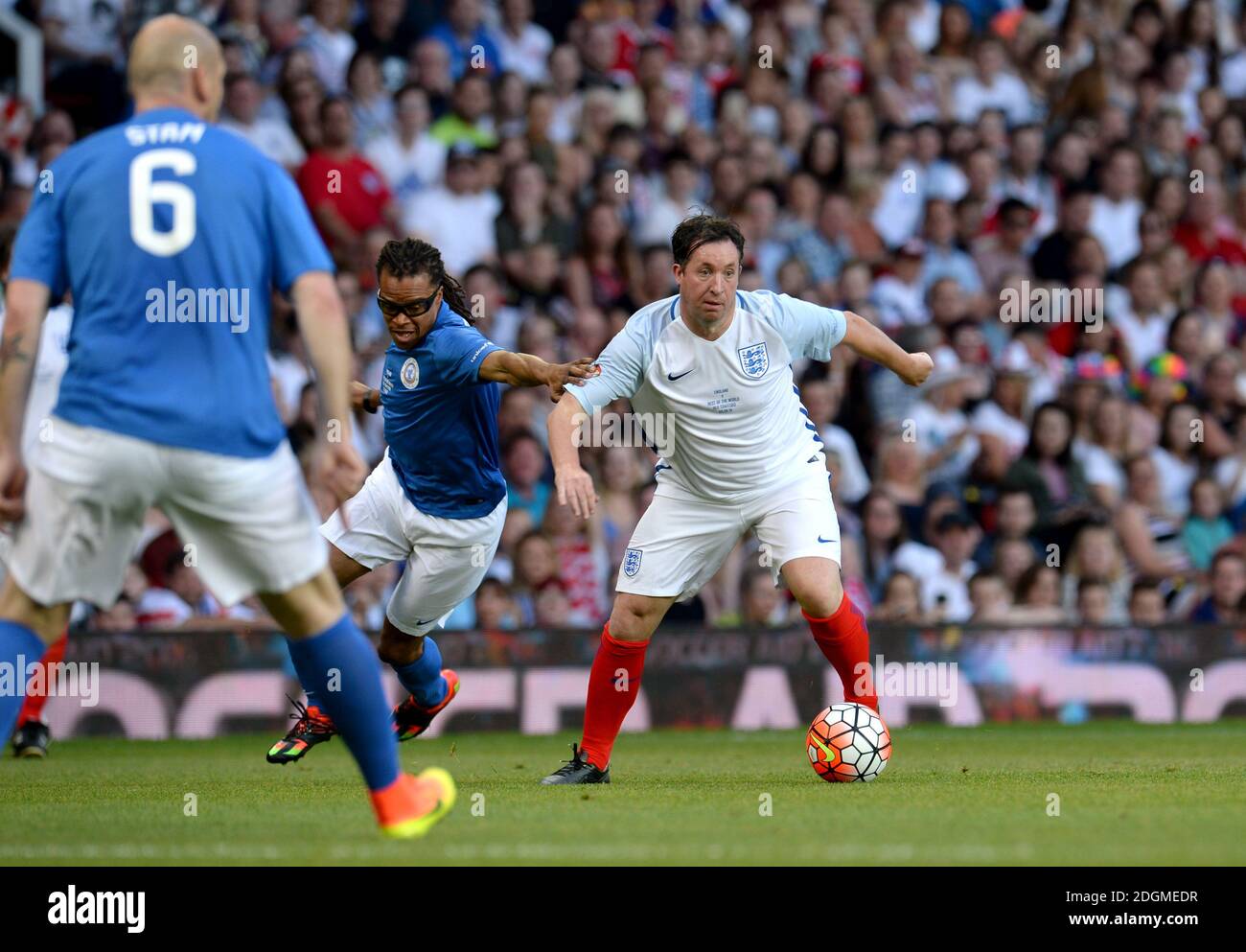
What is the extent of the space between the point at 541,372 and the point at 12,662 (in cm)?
278

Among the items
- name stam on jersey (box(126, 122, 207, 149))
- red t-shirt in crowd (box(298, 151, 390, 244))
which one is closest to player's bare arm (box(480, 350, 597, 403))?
name stam on jersey (box(126, 122, 207, 149))

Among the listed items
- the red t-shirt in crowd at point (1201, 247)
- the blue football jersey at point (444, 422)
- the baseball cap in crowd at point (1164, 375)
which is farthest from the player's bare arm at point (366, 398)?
the red t-shirt in crowd at point (1201, 247)

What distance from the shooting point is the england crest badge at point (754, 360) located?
8648mm

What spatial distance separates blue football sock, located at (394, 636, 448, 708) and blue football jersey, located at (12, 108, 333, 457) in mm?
4033

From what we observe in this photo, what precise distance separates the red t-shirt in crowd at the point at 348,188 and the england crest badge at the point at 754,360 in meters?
6.54

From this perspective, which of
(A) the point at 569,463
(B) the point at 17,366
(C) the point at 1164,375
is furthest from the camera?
(C) the point at 1164,375

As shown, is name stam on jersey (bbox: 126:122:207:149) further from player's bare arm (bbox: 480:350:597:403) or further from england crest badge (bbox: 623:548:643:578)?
england crest badge (bbox: 623:548:643:578)

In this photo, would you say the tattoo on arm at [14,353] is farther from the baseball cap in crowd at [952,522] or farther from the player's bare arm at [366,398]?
the baseball cap in crowd at [952,522]

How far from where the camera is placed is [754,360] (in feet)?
28.5

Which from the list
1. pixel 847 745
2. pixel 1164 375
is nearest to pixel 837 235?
pixel 1164 375

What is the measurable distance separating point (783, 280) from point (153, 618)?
17.9 ft

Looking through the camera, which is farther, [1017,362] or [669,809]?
[1017,362]

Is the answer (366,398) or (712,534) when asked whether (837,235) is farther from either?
(712,534)
